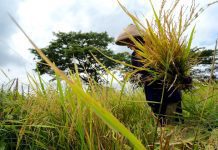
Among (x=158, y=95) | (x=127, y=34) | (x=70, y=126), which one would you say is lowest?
(x=70, y=126)

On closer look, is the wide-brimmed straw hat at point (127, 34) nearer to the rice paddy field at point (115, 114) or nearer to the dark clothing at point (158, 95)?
the dark clothing at point (158, 95)

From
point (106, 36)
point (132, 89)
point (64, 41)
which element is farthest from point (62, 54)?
point (132, 89)

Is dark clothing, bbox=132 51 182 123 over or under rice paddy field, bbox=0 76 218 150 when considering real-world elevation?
over

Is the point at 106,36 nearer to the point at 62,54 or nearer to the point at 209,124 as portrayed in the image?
the point at 62,54

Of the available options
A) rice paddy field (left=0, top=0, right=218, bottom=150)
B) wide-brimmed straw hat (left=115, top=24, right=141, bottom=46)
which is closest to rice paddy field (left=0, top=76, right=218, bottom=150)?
rice paddy field (left=0, top=0, right=218, bottom=150)

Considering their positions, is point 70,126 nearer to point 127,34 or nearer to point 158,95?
point 127,34

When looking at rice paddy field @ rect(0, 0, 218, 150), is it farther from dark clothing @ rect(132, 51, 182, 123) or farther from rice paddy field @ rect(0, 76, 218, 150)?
dark clothing @ rect(132, 51, 182, 123)

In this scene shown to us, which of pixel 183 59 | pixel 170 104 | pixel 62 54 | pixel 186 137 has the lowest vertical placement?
pixel 186 137

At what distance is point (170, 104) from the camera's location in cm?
212

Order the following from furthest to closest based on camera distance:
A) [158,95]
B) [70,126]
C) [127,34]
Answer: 1. [158,95]
2. [127,34]
3. [70,126]

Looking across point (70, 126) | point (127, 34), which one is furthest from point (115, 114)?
point (127, 34)

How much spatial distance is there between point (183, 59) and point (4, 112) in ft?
3.22

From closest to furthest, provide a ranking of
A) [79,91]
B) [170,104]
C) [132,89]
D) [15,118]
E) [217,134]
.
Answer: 1. [79,91]
2. [217,134]
3. [15,118]
4. [170,104]
5. [132,89]

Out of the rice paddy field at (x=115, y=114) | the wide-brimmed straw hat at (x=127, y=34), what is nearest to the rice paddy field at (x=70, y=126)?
the rice paddy field at (x=115, y=114)
